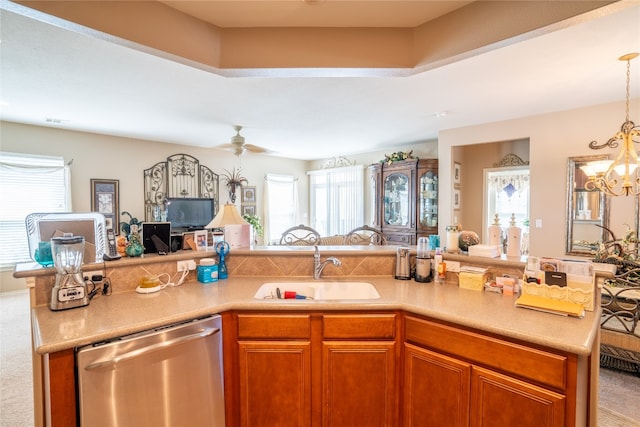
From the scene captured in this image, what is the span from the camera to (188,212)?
6.15m

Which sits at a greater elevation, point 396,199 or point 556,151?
point 556,151

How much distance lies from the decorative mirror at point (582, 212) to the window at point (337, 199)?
3838mm

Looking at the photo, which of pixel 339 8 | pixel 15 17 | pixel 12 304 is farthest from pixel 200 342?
pixel 12 304

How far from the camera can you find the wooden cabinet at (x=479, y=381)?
1.26 metres

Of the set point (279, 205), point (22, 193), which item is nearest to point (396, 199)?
point (279, 205)

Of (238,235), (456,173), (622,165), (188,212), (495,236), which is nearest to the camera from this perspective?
(495,236)

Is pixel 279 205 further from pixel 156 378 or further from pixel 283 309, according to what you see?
pixel 156 378

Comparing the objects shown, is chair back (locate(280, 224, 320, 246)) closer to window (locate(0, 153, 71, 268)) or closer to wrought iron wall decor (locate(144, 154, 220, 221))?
wrought iron wall decor (locate(144, 154, 220, 221))

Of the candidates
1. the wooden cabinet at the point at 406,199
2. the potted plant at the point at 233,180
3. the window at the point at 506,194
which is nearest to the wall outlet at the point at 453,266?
the wooden cabinet at the point at 406,199

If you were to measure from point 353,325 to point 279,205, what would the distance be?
628cm

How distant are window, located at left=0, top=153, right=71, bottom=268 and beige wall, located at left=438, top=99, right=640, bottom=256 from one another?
265 inches

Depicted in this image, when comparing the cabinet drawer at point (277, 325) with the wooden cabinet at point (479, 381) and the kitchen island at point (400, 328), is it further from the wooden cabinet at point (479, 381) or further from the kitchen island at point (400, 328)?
the wooden cabinet at point (479, 381)

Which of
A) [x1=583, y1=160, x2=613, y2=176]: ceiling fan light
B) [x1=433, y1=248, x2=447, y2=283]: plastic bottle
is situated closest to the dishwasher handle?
[x1=433, y1=248, x2=447, y2=283]: plastic bottle

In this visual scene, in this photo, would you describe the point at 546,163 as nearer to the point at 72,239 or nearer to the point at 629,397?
the point at 629,397
